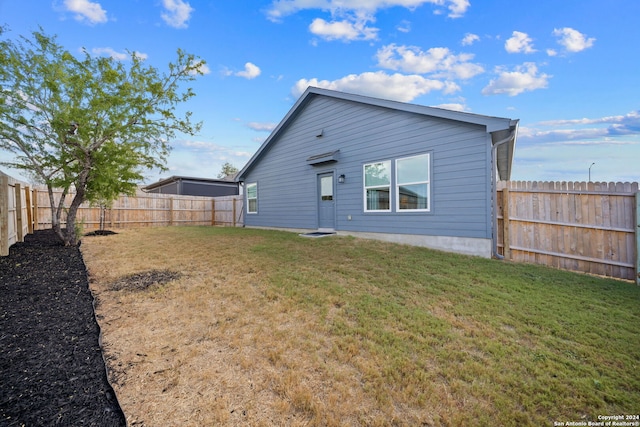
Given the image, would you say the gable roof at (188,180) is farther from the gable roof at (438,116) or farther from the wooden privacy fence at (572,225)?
the wooden privacy fence at (572,225)

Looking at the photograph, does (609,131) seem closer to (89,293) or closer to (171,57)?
(171,57)

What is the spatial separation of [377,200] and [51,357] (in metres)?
7.67

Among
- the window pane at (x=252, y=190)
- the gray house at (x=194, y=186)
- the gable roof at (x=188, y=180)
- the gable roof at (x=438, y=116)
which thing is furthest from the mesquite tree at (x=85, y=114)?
the gable roof at (x=188, y=180)

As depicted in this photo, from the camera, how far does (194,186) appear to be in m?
21.2

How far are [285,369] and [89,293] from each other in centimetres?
349

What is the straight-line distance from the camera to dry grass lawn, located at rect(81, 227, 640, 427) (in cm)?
196

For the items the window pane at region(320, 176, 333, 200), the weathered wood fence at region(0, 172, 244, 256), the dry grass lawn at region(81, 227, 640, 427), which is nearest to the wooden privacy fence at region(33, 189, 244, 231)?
the weathered wood fence at region(0, 172, 244, 256)

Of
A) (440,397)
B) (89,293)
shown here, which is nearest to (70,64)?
(89,293)

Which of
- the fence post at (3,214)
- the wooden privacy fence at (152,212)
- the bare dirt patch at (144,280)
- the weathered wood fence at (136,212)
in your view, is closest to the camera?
the bare dirt patch at (144,280)

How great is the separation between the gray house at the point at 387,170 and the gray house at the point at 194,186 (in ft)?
31.4

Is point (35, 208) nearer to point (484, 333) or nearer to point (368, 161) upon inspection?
point (368, 161)

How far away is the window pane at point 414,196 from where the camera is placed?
7611mm

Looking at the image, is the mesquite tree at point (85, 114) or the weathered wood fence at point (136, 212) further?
the weathered wood fence at point (136, 212)

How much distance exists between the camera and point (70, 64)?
22.0ft
